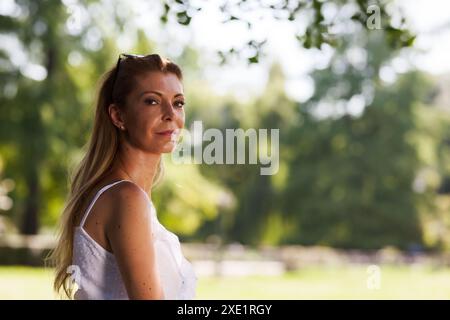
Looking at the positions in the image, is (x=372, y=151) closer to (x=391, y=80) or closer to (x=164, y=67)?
(x=391, y=80)

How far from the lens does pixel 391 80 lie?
93.4 feet

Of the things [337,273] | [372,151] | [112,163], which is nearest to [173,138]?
[112,163]

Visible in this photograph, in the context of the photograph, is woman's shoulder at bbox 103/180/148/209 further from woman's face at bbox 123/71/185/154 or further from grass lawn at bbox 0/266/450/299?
grass lawn at bbox 0/266/450/299

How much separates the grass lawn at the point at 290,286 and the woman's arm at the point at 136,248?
9.94m

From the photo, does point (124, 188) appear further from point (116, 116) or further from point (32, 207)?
point (32, 207)

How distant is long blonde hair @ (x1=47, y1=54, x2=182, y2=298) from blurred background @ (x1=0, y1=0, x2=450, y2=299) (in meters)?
15.3

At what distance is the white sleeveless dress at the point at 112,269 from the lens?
1319 millimetres

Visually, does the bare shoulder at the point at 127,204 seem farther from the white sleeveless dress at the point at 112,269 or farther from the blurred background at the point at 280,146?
the blurred background at the point at 280,146

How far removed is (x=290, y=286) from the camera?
621 inches

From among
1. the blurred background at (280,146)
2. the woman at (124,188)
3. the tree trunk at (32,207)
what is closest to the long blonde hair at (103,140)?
the woman at (124,188)

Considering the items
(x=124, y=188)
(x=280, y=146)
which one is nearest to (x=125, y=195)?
(x=124, y=188)

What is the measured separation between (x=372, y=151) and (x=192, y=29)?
1173 cm

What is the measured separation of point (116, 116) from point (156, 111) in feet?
0.31
